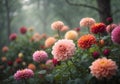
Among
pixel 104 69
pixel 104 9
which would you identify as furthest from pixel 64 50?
pixel 104 9

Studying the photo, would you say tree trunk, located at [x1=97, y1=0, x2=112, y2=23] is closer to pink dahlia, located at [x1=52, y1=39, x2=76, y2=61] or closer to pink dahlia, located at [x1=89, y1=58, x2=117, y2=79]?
pink dahlia, located at [x1=52, y1=39, x2=76, y2=61]

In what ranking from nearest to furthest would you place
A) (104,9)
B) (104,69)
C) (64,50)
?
(104,69) → (64,50) → (104,9)

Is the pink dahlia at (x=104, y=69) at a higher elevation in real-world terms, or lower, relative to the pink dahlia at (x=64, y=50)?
lower

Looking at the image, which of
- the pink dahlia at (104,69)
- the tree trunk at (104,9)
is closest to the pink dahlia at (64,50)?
the pink dahlia at (104,69)

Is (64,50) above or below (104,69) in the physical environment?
above

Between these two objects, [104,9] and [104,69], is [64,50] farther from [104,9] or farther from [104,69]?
[104,9]

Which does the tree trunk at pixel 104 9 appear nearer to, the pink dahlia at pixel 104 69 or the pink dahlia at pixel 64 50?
the pink dahlia at pixel 64 50

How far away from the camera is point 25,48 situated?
353 inches

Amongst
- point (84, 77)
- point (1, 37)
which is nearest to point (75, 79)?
point (84, 77)

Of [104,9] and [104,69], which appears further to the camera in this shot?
[104,9]

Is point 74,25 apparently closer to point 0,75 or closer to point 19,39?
point 19,39

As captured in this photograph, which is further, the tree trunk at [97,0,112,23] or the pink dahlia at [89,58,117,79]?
the tree trunk at [97,0,112,23]

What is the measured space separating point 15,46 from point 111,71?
6.46 m

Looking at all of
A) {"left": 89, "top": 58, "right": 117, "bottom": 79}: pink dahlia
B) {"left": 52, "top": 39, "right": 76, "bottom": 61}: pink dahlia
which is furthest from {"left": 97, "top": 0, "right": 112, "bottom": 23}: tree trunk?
{"left": 89, "top": 58, "right": 117, "bottom": 79}: pink dahlia
